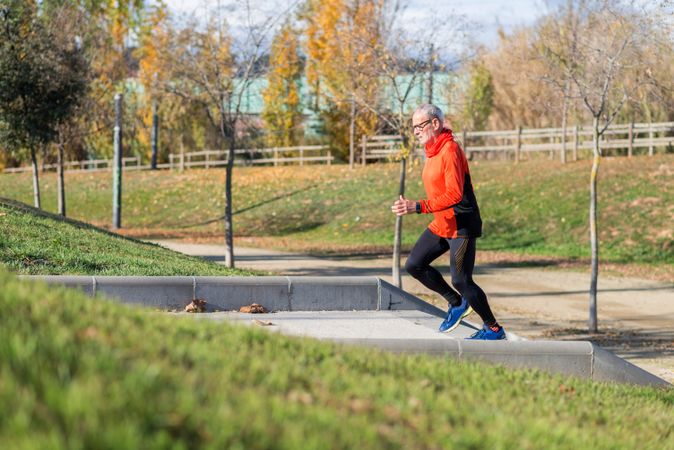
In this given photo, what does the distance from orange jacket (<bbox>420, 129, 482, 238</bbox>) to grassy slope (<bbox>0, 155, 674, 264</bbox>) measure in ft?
59.3

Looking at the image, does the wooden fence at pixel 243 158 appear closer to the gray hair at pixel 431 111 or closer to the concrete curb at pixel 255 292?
the concrete curb at pixel 255 292

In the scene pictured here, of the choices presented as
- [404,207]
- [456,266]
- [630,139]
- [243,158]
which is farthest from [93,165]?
[456,266]

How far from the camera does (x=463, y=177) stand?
7965mm

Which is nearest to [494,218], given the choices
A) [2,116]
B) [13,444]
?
[2,116]

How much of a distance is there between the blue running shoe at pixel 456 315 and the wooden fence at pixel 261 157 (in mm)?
36784

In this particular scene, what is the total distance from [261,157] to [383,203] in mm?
16213

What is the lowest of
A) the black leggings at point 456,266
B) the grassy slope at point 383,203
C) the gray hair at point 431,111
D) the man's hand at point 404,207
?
the grassy slope at point 383,203

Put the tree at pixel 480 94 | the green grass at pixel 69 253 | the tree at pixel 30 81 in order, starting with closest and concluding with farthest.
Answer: the green grass at pixel 69 253, the tree at pixel 30 81, the tree at pixel 480 94

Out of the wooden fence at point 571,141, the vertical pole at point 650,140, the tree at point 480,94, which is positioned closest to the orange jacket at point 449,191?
the wooden fence at point 571,141

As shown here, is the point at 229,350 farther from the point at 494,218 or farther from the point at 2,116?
the point at 494,218

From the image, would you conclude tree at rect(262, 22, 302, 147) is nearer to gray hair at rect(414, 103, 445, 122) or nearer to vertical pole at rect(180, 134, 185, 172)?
vertical pole at rect(180, 134, 185, 172)

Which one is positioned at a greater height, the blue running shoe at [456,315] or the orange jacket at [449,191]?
the orange jacket at [449,191]

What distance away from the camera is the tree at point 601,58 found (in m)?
16.9

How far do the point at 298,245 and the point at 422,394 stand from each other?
25.6m
